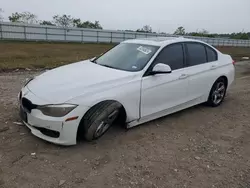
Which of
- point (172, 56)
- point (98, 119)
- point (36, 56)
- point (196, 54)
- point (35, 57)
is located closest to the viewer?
point (98, 119)

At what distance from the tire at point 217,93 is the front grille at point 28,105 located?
373 centimetres

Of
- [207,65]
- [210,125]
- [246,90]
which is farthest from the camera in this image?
[246,90]

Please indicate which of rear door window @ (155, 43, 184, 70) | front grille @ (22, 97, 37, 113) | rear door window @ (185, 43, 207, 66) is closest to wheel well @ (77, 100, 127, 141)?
front grille @ (22, 97, 37, 113)

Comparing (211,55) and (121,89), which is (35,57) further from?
(121,89)

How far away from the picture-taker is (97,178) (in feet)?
9.44

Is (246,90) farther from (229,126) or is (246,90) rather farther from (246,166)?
(246,166)

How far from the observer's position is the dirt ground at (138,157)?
285 centimetres

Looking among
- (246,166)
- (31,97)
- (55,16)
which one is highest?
(55,16)

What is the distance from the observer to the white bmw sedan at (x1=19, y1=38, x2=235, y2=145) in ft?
10.9

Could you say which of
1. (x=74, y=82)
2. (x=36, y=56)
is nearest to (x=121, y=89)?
(x=74, y=82)

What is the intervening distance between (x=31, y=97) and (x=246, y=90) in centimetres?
621

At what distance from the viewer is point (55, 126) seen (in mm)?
3248

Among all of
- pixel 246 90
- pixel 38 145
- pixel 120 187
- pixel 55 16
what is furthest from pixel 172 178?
pixel 55 16

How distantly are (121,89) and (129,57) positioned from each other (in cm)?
93
